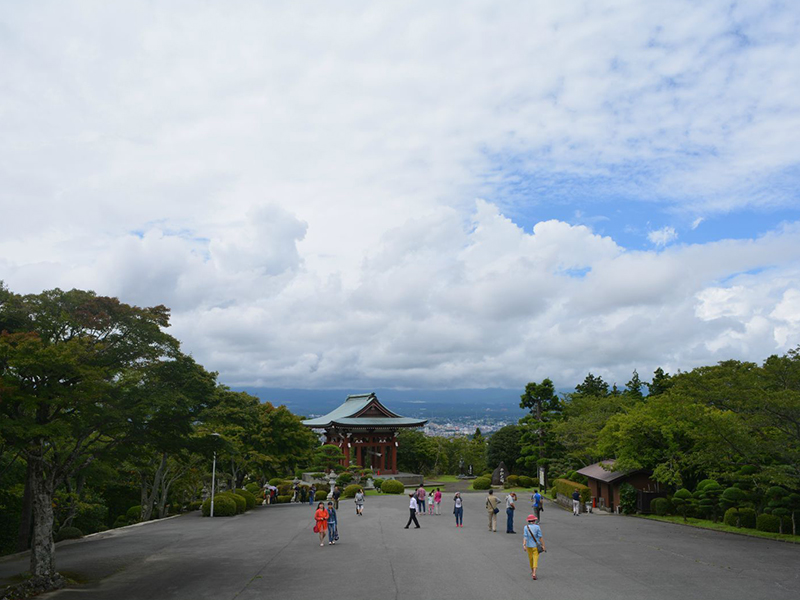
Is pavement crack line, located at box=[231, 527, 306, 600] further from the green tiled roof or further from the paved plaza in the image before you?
the green tiled roof

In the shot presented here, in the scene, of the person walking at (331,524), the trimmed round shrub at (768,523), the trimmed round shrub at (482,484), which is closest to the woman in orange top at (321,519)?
the person walking at (331,524)

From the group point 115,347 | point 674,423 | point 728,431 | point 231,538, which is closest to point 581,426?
point 674,423

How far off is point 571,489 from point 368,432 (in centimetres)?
2373

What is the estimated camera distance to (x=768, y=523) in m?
24.5

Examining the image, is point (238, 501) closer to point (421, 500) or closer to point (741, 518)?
point (421, 500)

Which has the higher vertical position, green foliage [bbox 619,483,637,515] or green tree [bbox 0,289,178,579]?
green tree [bbox 0,289,178,579]

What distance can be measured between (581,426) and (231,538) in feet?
94.1

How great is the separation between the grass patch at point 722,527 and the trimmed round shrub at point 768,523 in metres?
0.25

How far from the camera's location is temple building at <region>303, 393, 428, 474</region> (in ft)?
183

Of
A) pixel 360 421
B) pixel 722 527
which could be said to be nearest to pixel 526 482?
pixel 360 421

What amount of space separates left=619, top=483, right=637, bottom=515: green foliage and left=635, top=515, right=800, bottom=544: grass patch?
96cm

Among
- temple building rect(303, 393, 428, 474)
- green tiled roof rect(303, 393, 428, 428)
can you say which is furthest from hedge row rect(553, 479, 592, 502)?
temple building rect(303, 393, 428, 474)

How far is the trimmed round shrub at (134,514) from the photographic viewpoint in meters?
35.6

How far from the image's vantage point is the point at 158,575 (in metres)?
16.4
